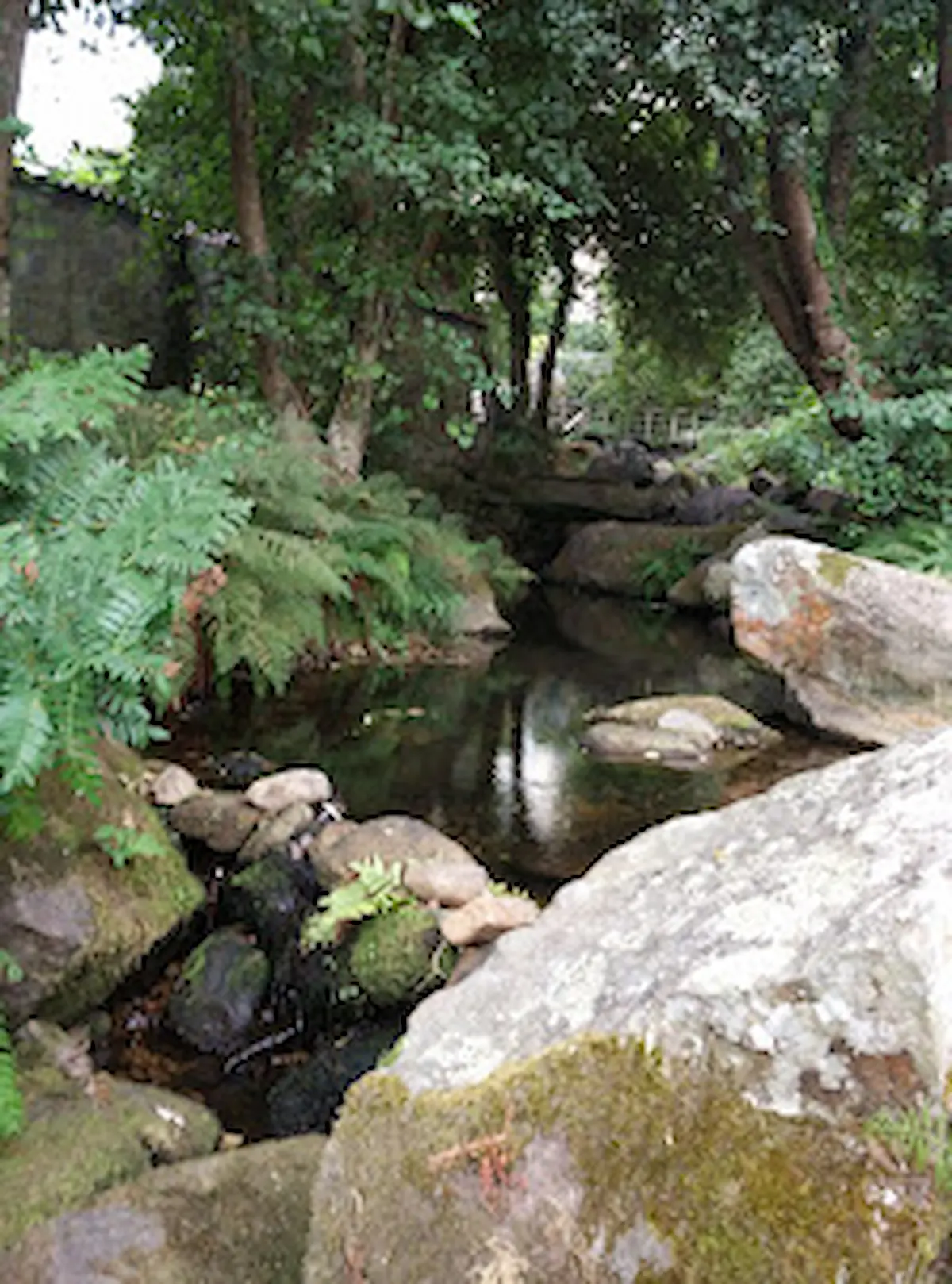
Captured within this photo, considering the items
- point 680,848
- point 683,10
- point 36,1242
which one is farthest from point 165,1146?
point 683,10

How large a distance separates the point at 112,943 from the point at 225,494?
1.52 m

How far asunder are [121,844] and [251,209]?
22.5 feet

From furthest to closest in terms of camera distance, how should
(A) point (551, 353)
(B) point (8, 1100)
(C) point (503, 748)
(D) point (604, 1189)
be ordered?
(A) point (551, 353), (C) point (503, 748), (B) point (8, 1100), (D) point (604, 1189)

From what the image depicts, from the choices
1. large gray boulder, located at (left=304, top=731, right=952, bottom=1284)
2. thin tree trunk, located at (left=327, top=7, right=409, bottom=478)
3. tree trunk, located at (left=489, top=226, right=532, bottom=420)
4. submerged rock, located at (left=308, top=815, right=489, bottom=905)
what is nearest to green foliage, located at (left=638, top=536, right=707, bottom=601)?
tree trunk, located at (left=489, top=226, right=532, bottom=420)

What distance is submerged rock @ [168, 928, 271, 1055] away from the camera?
345cm

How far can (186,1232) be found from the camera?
7.13 feet

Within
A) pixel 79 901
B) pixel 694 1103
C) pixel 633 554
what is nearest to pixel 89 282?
pixel 633 554

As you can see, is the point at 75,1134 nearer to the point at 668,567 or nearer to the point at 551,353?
the point at 668,567

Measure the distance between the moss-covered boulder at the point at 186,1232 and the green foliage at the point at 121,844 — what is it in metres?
1.28

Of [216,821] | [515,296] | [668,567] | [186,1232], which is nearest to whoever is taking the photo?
[186,1232]

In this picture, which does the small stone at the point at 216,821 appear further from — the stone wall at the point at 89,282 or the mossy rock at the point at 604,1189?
the stone wall at the point at 89,282

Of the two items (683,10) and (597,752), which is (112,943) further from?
(683,10)

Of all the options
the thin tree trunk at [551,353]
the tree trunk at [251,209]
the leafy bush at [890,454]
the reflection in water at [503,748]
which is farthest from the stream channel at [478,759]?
the thin tree trunk at [551,353]

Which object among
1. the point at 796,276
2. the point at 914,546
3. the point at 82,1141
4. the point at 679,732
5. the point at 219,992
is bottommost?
the point at 219,992
